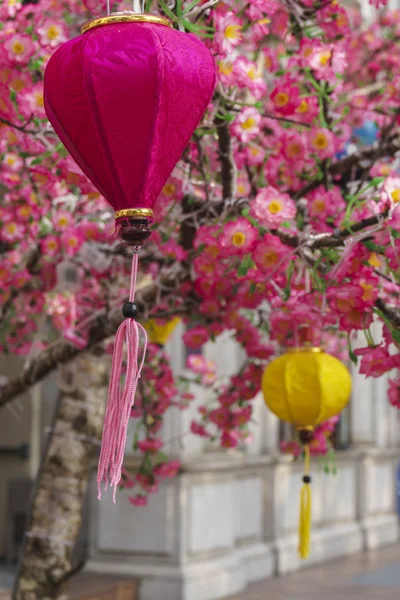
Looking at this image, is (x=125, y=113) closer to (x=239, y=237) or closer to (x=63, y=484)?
(x=239, y=237)

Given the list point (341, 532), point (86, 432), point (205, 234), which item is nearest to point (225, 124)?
point (205, 234)

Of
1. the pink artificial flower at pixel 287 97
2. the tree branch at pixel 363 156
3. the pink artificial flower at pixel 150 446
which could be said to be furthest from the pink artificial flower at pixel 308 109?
the pink artificial flower at pixel 150 446

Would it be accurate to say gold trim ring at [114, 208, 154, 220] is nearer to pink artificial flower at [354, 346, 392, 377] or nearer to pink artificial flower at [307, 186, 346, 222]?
pink artificial flower at [354, 346, 392, 377]

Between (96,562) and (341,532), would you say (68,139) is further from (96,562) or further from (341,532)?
(341,532)

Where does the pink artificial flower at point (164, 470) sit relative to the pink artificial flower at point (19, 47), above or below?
below

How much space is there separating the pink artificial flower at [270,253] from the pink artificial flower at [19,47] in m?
1.27

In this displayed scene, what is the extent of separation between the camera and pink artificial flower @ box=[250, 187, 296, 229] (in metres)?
3.88

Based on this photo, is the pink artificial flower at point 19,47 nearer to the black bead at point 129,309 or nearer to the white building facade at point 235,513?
the black bead at point 129,309

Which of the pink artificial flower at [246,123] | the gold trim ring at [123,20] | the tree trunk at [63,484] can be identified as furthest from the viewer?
the tree trunk at [63,484]

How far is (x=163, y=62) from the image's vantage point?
112 inches

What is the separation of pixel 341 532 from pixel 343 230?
33.3ft

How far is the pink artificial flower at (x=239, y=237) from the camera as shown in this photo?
3875mm

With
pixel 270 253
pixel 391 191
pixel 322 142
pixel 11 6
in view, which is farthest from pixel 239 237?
pixel 11 6

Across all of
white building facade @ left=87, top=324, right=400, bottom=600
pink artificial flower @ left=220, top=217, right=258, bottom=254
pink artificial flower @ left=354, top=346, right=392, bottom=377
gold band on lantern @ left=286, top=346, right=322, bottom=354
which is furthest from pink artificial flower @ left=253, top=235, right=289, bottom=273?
white building facade @ left=87, top=324, right=400, bottom=600
